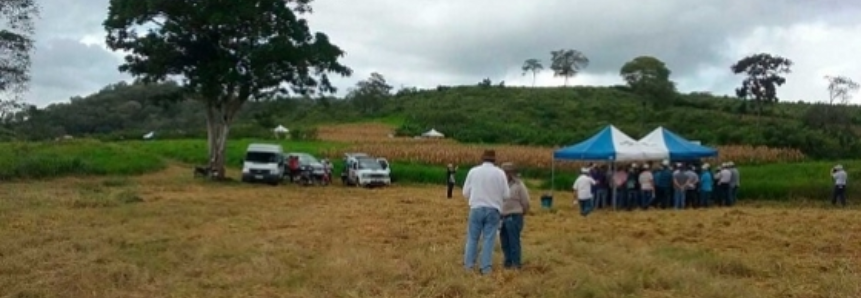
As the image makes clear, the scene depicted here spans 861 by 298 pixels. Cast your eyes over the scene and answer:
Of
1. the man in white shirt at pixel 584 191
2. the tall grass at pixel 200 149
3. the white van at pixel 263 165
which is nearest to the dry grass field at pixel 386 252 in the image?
the man in white shirt at pixel 584 191

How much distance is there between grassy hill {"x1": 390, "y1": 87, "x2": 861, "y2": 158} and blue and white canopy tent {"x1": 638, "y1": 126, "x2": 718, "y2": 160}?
22.2 metres

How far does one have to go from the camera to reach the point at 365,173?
37.2m

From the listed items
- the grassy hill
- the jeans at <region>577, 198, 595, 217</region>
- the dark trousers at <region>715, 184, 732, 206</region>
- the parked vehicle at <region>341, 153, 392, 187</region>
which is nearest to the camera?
the jeans at <region>577, 198, 595, 217</region>

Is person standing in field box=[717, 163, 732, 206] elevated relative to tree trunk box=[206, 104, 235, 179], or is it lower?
lower

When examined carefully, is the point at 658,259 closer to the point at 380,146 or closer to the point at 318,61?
the point at 318,61

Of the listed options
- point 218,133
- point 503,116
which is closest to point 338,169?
point 218,133

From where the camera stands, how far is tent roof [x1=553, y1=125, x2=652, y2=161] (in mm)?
24875

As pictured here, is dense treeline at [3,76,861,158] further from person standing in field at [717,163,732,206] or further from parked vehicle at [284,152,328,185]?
person standing in field at [717,163,732,206]

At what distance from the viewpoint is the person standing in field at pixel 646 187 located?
955 inches

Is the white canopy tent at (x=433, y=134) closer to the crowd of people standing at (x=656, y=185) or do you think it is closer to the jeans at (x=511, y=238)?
the crowd of people standing at (x=656, y=185)

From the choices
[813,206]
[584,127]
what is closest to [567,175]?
[813,206]

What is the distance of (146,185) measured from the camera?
33.0m

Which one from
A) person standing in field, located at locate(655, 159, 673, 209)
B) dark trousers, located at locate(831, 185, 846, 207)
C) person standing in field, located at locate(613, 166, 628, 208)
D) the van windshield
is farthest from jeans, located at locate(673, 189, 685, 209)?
the van windshield

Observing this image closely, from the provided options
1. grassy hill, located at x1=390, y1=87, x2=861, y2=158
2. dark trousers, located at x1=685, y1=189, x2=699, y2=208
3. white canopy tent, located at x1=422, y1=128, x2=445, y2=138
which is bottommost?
dark trousers, located at x1=685, y1=189, x2=699, y2=208
